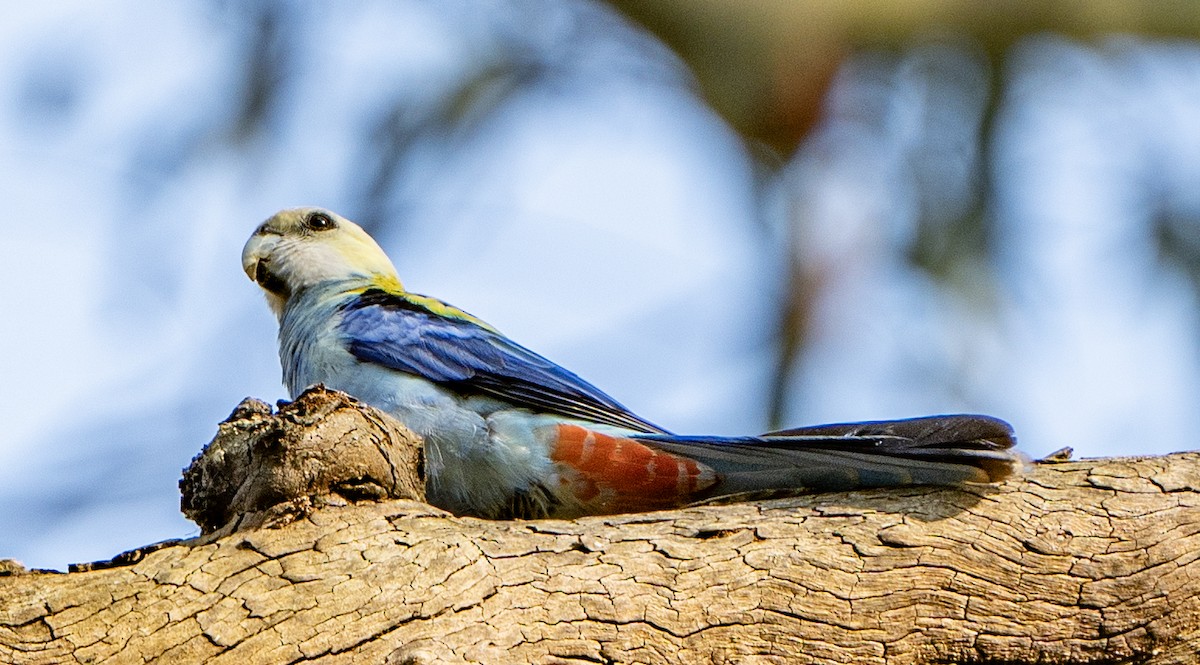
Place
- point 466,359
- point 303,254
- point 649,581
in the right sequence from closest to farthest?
1. point 649,581
2. point 466,359
3. point 303,254

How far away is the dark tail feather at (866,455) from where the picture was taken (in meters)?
4.05

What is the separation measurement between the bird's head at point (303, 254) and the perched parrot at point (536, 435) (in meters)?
0.11

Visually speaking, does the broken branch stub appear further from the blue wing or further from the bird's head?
the bird's head

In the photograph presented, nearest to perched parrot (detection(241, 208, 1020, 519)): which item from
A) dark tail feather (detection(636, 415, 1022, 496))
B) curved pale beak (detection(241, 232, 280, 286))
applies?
dark tail feather (detection(636, 415, 1022, 496))

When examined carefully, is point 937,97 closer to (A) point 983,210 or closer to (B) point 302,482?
(A) point 983,210

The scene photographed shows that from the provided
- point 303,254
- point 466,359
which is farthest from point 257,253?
point 466,359

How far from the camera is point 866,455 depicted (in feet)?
13.9

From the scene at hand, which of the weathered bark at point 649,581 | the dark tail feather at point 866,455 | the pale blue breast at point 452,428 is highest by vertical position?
the pale blue breast at point 452,428

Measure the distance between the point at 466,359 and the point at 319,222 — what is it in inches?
75.5

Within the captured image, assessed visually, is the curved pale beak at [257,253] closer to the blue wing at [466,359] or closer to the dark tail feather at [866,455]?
the blue wing at [466,359]

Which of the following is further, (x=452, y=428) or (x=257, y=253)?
(x=257, y=253)

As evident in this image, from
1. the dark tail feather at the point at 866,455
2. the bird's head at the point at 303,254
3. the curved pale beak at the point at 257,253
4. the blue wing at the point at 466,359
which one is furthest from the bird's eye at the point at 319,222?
the dark tail feather at the point at 866,455

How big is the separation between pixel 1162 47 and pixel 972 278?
189 cm

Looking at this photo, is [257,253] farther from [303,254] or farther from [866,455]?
[866,455]
